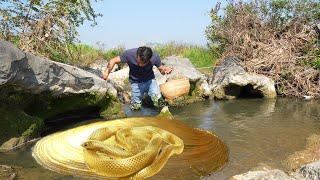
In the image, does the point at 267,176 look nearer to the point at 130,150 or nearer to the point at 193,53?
the point at 130,150

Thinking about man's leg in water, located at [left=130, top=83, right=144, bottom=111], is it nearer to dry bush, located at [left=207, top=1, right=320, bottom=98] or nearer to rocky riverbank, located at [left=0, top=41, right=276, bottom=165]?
rocky riverbank, located at [left=0, top=41, right=276, bottom=165]

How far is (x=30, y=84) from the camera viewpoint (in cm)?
875

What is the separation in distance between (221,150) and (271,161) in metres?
0.92

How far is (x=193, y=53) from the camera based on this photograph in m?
21.3

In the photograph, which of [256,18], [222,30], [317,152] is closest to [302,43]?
[256,18]

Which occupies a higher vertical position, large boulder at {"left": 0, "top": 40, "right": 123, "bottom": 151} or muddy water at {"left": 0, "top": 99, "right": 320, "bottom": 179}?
large boulder at {"left": 0, "top": 40, "right": 123, "bottom": 151}

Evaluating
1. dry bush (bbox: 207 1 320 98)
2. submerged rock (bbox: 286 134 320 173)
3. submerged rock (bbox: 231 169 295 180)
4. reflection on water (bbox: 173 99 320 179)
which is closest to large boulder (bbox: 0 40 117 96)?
reflection on water (bbox: 173 99 320 179)

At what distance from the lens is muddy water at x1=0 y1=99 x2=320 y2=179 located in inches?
303

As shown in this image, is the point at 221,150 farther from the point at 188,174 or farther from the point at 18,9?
the point at 18,9

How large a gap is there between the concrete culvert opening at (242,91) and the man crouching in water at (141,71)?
376 cm

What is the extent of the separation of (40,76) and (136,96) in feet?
11.6

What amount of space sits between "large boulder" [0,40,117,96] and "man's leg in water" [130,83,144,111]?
77 cm

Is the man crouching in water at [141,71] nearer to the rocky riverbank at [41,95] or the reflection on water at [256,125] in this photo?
the rocky riverbank at [41,95]

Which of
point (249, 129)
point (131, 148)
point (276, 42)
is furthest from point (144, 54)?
point (276, 42)
